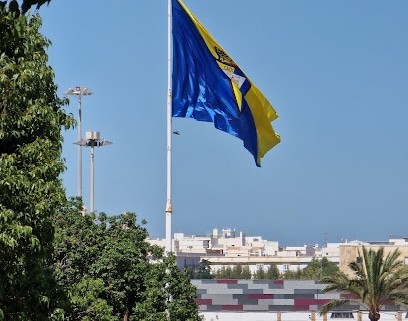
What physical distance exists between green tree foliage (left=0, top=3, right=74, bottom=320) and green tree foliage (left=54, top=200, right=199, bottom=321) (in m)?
11.8

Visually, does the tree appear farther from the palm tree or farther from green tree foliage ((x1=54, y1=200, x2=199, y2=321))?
→ the palm tree

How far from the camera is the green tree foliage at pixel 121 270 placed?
30.3 m

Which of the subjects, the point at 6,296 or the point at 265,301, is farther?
the point at 265,301

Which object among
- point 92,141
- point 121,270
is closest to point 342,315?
point 92,141

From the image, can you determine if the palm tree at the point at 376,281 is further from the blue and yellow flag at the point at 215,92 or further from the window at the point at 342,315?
the window at the point at 342,315

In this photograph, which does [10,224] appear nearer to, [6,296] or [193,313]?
[6,296]

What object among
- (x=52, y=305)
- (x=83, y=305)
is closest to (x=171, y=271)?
(x=83, y=305)

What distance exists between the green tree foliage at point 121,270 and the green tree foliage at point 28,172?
11.8 m

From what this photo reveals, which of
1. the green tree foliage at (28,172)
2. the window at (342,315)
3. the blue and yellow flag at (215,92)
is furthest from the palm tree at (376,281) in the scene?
the window at (342,315)

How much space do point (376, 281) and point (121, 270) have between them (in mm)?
18430

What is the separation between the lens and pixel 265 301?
94812 mm

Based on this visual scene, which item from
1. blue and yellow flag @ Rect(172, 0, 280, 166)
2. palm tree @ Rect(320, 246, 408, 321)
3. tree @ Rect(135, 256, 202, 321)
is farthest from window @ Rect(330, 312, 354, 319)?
blue and yellow flag @ Rect(172, 0, 280, 166)

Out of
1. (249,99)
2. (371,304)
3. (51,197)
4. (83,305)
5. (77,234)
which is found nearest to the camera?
(51,197)

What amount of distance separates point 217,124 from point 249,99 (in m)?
1.02
